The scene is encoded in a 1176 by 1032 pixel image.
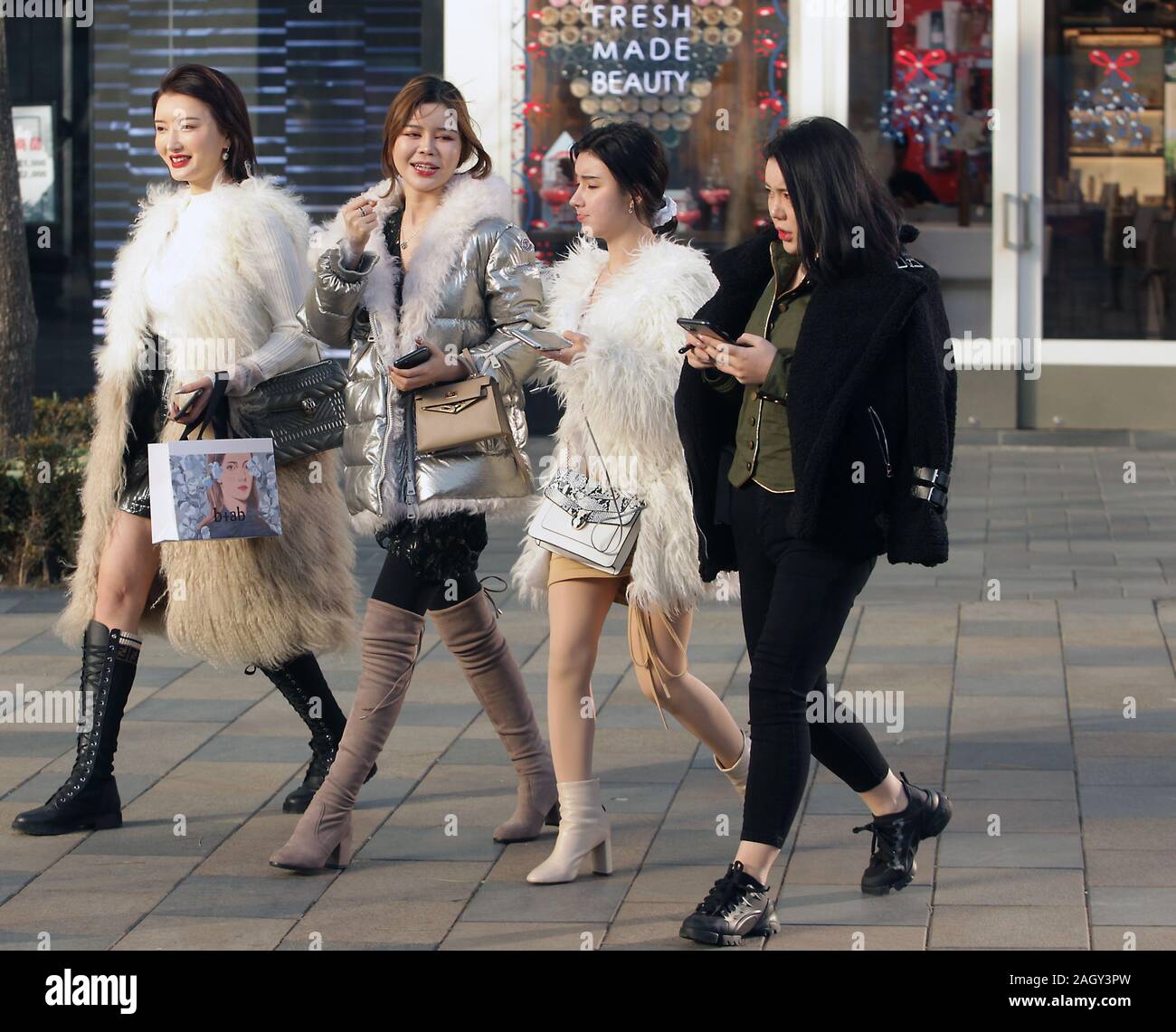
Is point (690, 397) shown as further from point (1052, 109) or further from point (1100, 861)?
point (1052, 109)

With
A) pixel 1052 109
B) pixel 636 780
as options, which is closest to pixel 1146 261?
pixel 1052 109

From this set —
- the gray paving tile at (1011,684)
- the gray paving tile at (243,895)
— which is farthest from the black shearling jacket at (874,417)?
the gray paving tile at (1011,684)

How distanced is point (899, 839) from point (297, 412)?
1.93 meters

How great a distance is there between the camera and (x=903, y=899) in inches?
174

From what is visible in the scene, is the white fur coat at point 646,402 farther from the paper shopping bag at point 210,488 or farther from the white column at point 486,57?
the white column at point 486,57

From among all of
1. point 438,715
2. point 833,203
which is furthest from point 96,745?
point 833,203

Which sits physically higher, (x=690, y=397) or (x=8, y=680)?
(x=690, y=397)

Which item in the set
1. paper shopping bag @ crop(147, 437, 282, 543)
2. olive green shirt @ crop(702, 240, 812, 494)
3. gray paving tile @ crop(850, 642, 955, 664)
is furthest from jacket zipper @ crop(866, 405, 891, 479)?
→ gray paving tile @ crop(850, 642, 955, 664)

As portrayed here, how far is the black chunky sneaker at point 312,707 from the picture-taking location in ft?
17.4

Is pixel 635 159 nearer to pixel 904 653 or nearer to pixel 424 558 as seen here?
pixel 424 558

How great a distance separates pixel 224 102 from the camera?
5.16 metres

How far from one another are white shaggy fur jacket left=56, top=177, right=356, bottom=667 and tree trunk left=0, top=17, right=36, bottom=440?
3934 millimetres

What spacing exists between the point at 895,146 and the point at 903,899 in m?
9.10

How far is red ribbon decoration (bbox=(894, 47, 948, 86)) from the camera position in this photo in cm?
1272
